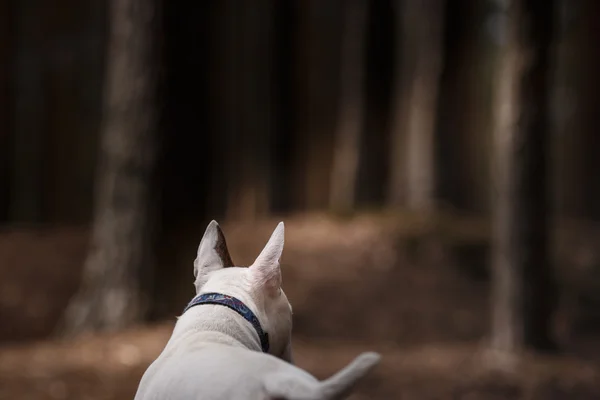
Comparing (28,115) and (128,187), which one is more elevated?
(28,115)

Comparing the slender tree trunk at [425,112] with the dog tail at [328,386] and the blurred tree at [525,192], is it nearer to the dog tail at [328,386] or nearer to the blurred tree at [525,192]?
the blurred tree at [525,192]

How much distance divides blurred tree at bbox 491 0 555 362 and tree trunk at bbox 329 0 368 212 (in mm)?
8096

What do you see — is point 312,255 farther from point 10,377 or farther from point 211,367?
point 211,367

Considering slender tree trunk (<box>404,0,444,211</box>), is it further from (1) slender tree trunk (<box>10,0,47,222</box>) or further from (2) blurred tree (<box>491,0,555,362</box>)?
(1) slender tree trunk (<box>10,0,47,222</box>)

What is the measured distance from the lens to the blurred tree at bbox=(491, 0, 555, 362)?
867cm

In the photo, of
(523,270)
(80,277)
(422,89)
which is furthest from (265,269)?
(422,89)

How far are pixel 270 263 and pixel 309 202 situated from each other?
1980 cm

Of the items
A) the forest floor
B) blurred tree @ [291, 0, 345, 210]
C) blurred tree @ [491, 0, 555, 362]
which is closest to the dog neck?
the forest floor

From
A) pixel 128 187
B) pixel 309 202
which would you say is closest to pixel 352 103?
pixel 309 202

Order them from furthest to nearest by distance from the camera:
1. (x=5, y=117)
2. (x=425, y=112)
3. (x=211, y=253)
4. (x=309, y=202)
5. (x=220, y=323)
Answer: (x=309, y=202), (x=5, y=117), (x=425, y=112), (x=211, y=253), (x=220, y=323)

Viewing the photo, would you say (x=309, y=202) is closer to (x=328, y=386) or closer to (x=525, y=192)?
(x=525, y=192)

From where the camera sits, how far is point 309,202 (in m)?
23.0

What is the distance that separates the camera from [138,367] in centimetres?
689

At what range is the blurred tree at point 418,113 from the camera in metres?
14.8
